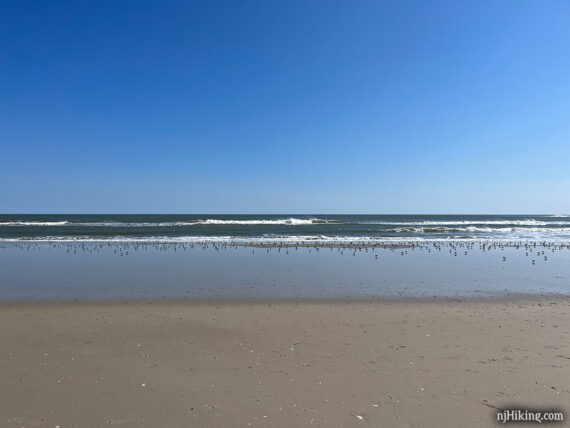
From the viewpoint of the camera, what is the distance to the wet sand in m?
4.99

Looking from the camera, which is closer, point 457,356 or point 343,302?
point 457,356

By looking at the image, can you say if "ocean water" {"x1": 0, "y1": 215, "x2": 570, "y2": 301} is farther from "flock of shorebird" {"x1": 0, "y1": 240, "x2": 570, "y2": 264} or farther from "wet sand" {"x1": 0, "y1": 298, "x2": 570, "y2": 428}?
"wet sand" {"x1": 0, "y1": 298, "x2": 570, "y2": 428}

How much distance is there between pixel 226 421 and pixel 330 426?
1385 millimetres

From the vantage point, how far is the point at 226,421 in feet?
15.7

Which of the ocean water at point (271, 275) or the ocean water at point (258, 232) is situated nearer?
the ocean water at point (271, 275)

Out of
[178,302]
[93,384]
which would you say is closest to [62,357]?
[93,384]

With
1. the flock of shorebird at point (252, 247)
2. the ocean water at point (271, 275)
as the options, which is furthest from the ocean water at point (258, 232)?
the ocean water at point (271, 275)

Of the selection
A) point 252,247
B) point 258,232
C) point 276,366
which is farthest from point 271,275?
point 258,232

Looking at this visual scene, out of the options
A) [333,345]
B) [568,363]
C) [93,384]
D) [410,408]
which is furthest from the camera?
[333,345]

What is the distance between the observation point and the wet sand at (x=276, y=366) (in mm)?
4988

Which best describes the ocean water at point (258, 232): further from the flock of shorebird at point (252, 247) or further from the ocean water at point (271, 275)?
the ocean water at point (271, 275)

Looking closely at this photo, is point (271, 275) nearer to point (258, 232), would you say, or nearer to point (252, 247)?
point (252, 247)

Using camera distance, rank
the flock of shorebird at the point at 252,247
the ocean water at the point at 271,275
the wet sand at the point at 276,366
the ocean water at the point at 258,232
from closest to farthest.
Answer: the wet sand at the point at 276,366, the ocean water at the point at 271,275, the flock of shorebird at the point at 252,247, the ocean water at the point at 258,232

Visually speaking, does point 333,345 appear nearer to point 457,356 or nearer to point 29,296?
point 457,356
